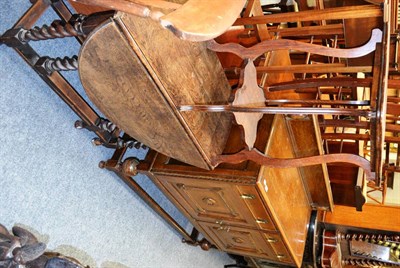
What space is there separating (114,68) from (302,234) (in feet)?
6.76

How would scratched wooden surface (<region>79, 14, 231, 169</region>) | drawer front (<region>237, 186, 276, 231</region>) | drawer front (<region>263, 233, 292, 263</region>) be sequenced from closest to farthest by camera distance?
scratched wooden surface (<region>79, 14, 231, 169</region>)
drawer front (<region>237, 186, 276, 231</region>)
drawer front (<region>263, 233, 292, 263</region>)

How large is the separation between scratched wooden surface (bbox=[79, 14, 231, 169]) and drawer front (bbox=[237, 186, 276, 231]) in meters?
0.29

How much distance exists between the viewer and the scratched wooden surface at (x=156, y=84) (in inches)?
52.7

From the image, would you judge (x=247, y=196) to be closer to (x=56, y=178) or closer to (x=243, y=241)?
(x=243, y=241)

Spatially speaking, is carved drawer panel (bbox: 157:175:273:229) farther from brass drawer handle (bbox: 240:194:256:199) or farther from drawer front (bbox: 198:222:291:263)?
drawer front (bbox: 198:222:291:263)

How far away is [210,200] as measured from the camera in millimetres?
2297

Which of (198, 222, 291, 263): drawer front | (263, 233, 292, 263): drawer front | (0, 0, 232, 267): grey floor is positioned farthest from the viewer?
(198, 222, 291, 263): drawer front

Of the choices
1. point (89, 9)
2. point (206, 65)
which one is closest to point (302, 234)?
point (206, 65)

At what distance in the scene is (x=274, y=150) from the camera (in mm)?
2090

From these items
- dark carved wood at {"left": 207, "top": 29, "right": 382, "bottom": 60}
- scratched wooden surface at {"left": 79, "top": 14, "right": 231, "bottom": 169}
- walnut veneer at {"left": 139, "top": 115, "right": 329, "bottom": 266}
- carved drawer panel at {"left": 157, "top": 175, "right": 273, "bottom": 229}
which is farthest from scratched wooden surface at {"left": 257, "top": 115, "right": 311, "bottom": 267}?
dark carved wood at {"left": 207, "top": 29, "right": 382, "bottom": 60}

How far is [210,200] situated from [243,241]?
67 cm

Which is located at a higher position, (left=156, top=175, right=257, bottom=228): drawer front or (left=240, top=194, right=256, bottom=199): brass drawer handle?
(left=156, top=175, right=257, bottom=228): drawer front

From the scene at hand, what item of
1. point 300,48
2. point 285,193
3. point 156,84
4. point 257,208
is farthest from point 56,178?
point 300,48

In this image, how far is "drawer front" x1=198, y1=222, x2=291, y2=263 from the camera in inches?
101
